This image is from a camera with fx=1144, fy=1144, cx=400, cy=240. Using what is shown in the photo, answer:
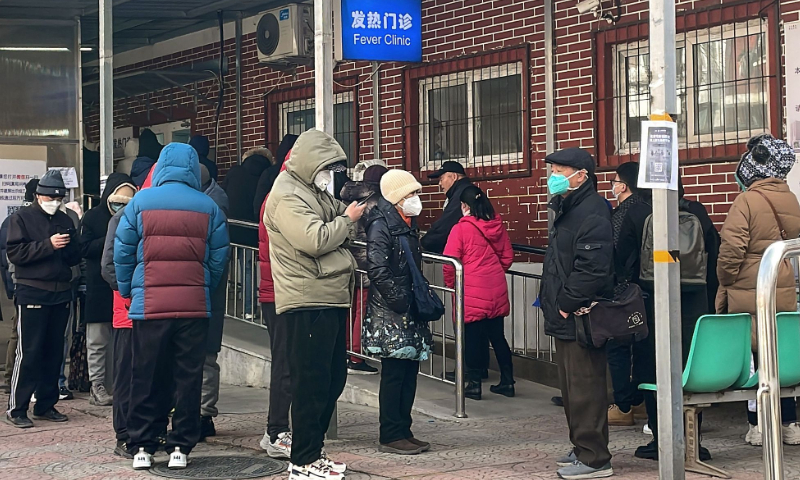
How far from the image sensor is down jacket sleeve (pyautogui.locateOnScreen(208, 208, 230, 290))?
691 centimetres

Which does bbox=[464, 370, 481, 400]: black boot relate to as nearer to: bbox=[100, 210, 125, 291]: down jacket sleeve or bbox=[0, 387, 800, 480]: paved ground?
bbox=[0, 387, 800, 480]: paved ground

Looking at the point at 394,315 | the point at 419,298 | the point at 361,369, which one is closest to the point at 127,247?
the point at 394,315

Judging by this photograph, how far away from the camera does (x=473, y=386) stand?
922 cm

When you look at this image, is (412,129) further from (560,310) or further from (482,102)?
(560,310)

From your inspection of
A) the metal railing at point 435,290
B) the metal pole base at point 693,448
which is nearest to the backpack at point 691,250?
the metal pole base at point 693,448

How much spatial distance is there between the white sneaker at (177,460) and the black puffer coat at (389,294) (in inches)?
51.7

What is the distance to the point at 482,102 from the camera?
11.4 m

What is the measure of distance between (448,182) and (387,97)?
2.60 m

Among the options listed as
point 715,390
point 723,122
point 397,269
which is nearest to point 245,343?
point 397,269

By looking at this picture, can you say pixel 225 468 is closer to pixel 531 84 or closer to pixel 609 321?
pixel 609 321

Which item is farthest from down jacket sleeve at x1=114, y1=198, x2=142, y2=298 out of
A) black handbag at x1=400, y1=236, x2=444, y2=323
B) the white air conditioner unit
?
the white air conditioner unit

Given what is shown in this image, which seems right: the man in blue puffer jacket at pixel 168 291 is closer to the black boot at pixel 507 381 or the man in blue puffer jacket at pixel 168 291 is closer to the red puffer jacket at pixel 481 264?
the red puffer jacket at pixel 481 264

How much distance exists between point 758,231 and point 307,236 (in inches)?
116

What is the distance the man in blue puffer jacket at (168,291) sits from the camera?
6.68 metres
